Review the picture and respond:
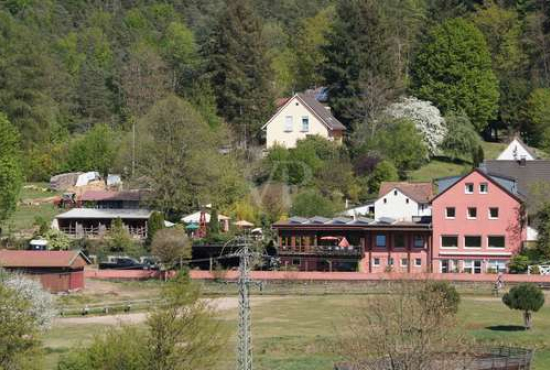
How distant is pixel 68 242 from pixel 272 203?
12372 mm

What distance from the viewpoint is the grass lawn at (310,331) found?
52156 mm

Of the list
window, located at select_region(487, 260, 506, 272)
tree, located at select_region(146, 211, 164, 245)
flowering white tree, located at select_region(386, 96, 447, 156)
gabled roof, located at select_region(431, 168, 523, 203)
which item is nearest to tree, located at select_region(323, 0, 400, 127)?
flowering white tree, located at select_region(386, 96, 447, 156)

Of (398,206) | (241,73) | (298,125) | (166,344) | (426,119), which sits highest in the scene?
(241,73)

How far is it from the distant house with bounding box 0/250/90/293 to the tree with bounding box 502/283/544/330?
885 inches

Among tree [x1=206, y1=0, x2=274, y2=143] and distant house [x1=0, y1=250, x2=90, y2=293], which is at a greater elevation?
tree [x1=206, y1=0, x2=274, y2=143]

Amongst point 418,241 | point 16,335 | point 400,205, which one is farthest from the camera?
point 400,205

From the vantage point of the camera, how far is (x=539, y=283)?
6981 cm

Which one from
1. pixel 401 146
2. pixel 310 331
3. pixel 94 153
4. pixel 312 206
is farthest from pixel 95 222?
pixel 310 331

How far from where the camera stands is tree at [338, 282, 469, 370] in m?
43.7

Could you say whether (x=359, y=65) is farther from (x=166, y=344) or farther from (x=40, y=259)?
(x=166, y=344)

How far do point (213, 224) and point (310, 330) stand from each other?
22.5 metres

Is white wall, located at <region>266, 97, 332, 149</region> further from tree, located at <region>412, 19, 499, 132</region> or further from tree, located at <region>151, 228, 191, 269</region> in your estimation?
tree, located at <region>151, 228, 191, 269</region>

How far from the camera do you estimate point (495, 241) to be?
251 ft

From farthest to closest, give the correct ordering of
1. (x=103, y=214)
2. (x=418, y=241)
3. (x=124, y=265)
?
(x=103, y=214) → (x=418, y=241) → (x=124, y=265)
